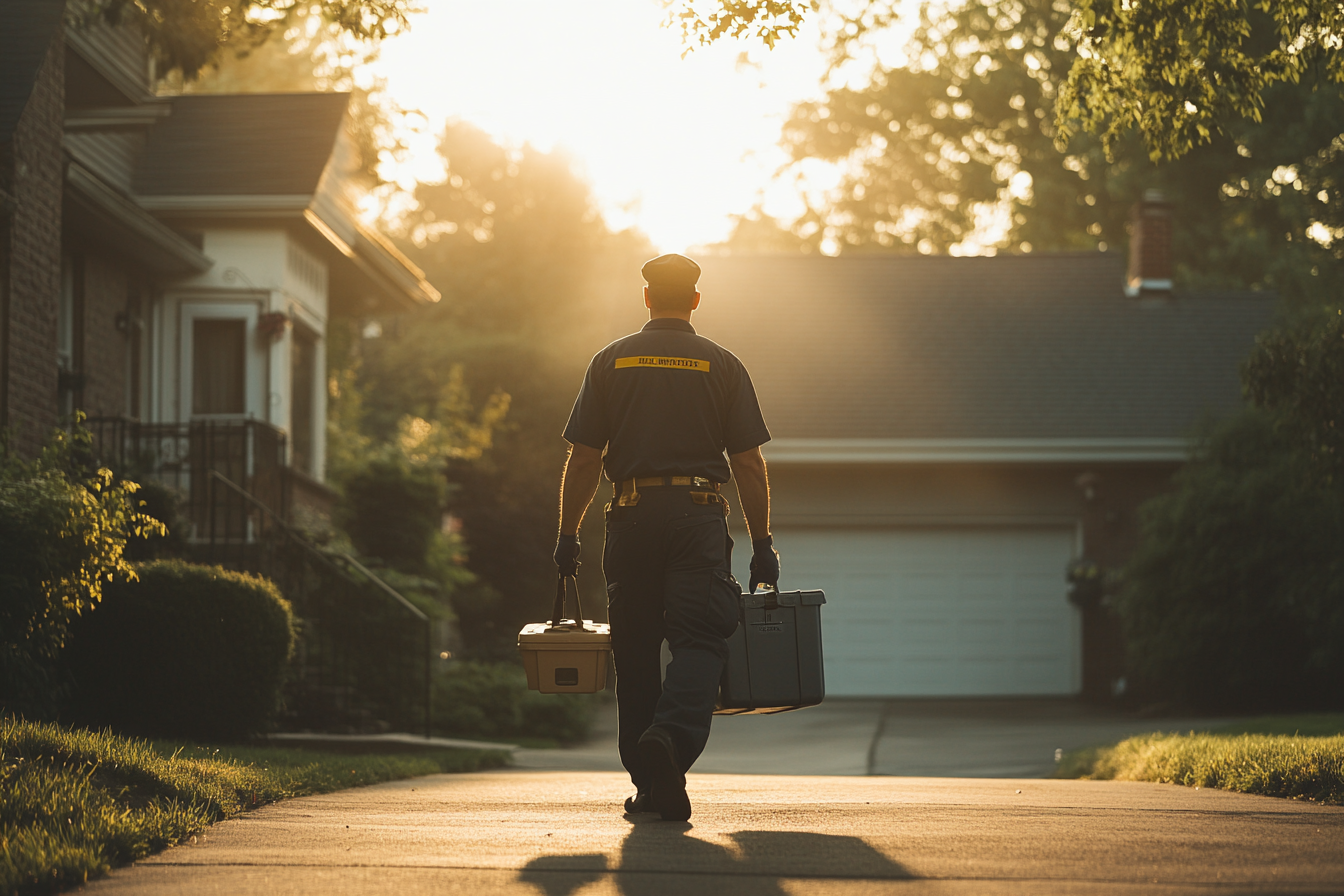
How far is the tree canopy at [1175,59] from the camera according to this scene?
29.7 ft

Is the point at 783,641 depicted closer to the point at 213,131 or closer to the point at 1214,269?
the point at 213,131

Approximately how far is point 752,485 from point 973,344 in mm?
16931

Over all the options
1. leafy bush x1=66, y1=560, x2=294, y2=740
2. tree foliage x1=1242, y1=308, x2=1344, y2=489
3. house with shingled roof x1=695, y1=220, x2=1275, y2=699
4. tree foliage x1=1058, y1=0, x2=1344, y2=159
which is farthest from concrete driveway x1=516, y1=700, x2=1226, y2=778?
tree foliage x1=1058, y1=0, x2=1344, y2=159

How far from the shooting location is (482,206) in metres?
50.9

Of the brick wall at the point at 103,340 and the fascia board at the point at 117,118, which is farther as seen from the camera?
the brick wall at the point at 103,340

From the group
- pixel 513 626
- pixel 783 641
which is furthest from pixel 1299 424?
pixel 513 626

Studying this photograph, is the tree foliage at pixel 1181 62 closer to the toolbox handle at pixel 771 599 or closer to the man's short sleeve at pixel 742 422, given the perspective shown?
the man's short sleeve at pixel 742 422

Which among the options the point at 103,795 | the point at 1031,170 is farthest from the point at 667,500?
the point at 1031,170

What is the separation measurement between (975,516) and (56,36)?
41.2ft

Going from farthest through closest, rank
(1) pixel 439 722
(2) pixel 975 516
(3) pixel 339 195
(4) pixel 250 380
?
(2) pixel 975 516 < (3) pixel 339 195 < (4) pixel 250 380 < (1) pixel 439 722

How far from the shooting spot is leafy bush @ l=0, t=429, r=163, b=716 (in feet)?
27.3

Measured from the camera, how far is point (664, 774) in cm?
543

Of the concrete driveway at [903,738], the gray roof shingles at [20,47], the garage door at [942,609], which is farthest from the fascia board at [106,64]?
the garage door at [942,609]

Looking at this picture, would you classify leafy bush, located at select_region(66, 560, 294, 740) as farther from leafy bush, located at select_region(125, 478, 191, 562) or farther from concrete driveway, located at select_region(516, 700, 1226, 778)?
concrete driveway, located at select_region(516, 700, 1226, 778)
